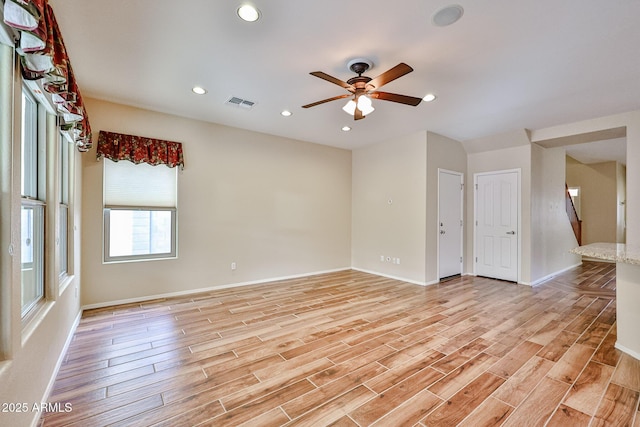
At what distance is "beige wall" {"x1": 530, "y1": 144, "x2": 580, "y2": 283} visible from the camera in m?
5.06

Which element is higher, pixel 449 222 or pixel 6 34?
pixel 6 34

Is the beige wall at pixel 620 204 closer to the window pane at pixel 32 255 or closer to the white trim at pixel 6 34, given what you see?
the white trim at pixel 6 34

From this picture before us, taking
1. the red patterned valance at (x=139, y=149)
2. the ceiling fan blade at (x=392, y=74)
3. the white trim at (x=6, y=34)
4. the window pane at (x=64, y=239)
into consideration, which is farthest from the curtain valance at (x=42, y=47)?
the ceiling fan blade at (x=392, y=74)

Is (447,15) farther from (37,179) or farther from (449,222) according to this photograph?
(449,222)

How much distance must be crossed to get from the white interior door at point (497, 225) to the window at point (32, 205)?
6395 millimetres

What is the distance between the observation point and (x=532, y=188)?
4.99 meters

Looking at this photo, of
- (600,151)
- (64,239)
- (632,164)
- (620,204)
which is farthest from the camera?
(620,204)

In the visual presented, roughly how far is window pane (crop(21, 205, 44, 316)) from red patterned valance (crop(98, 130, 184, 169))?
173cm

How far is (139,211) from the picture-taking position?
4.01 meters

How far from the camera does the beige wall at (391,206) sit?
500cm

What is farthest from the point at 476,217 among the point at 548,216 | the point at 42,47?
the point at 42,47

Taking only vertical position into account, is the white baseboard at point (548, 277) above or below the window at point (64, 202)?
below

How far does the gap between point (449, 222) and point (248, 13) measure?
15.7 feet

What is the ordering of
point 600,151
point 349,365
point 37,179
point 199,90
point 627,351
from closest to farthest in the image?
point 37,179 < point 349,365 < point 627,351 < point 199,90 < point 600,151
